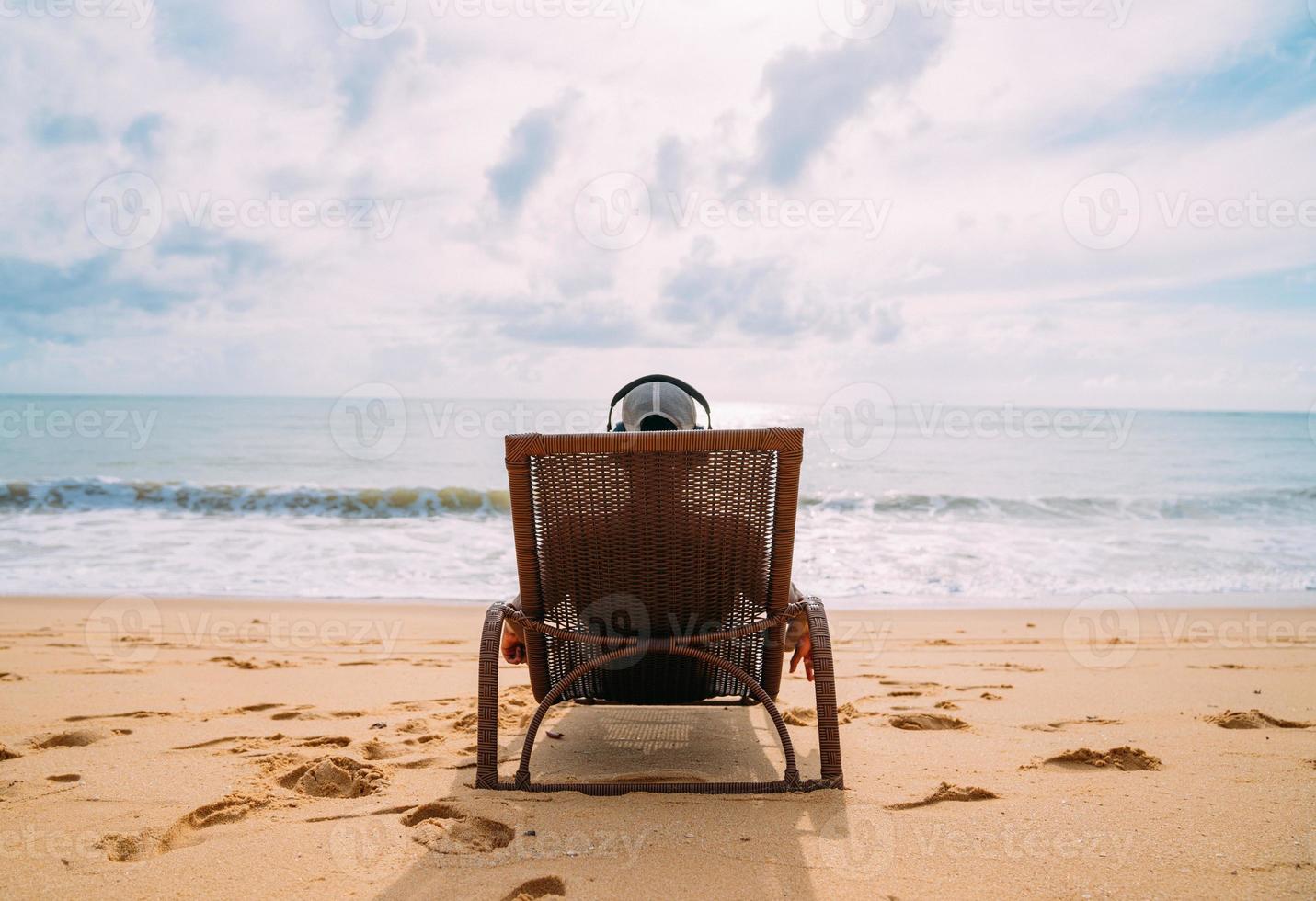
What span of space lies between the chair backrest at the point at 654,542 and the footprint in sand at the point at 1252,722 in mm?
2133

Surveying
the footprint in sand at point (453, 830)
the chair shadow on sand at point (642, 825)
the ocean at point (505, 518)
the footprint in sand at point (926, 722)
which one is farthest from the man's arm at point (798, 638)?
the ocean at point (505, 518)

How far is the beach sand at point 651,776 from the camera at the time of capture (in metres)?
2.07

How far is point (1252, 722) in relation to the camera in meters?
3.47

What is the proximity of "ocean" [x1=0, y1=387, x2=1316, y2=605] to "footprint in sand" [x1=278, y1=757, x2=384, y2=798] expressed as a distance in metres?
4.67

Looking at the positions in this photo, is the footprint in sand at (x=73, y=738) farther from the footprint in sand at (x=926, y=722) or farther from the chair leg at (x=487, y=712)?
the footprint in sand at (x=926, y=722)

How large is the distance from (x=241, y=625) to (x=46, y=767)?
128 inches

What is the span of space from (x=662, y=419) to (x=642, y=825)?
1.35 meters

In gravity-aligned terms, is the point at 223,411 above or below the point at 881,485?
above

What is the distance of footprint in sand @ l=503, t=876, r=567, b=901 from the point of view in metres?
1.94

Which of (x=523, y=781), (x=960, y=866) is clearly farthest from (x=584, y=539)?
(x=960, y=866)

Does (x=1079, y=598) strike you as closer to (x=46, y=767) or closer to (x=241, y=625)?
(x=241, y=625)

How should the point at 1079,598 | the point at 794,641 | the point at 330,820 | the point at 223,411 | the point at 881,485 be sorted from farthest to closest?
the point at 223,411 < the point at 881,485 < the point at 1079,598 < the point at 794,641 < the point at 330,820

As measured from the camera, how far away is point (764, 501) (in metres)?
2.63

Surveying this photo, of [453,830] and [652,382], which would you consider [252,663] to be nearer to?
[453,830]
